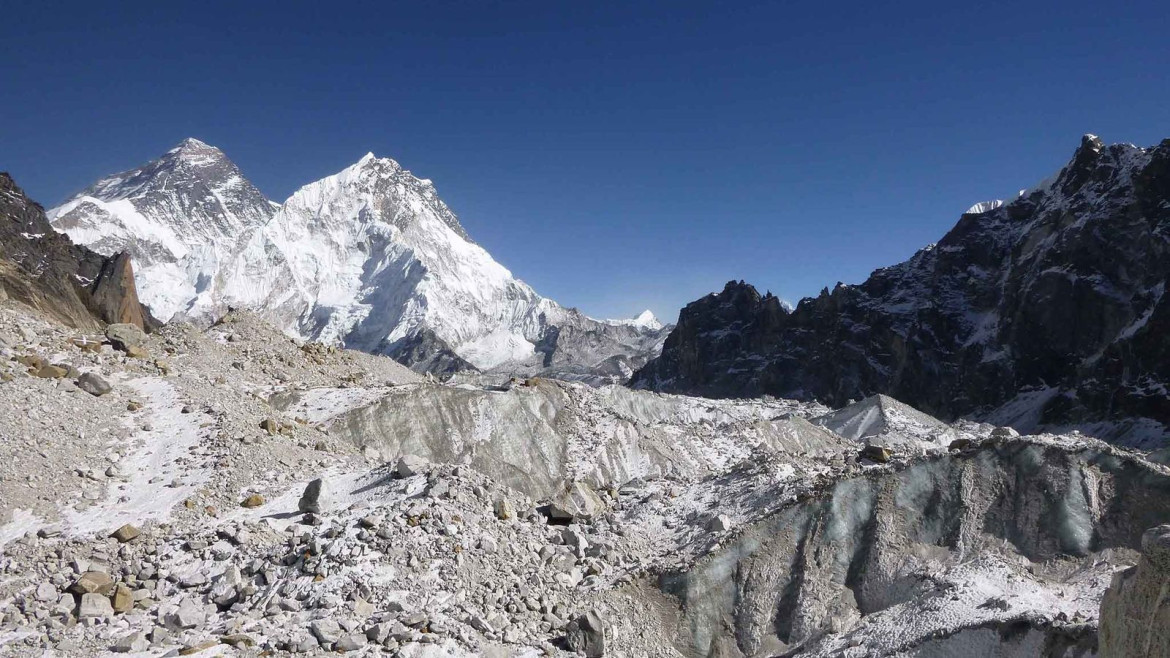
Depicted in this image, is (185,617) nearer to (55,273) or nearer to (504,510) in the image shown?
(504,510)

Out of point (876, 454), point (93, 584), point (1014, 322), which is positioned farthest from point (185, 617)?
point (1014, 322)

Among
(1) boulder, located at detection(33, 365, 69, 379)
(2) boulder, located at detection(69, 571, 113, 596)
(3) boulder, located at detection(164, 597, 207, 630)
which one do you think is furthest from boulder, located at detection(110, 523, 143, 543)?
(1) boulder, located at detection(33, 365, 69, 379)

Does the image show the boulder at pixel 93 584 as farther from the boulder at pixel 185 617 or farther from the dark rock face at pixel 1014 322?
the dark rock face at pixel 1014 322

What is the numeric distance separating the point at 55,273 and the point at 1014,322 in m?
140

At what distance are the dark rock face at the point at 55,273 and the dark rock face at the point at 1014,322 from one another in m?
121

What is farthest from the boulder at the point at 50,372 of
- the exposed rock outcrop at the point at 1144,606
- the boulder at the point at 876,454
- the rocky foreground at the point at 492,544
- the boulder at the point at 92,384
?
the boulder at the point at 876,454

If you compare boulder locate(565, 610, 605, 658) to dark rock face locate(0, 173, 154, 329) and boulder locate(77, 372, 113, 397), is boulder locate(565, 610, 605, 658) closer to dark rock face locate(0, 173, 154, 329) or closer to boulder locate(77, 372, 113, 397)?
boulder locate(77, 372, 113, 397)

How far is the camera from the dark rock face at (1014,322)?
107m

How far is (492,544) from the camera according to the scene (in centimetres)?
1555

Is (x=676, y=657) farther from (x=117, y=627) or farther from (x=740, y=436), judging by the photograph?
(x=740, y=436)

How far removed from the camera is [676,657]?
1566cm

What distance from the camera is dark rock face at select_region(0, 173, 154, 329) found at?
Answer: 45.0 m

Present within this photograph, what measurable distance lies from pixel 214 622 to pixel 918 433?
153 feet

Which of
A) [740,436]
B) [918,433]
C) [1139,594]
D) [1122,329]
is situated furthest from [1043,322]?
[1139,594]
